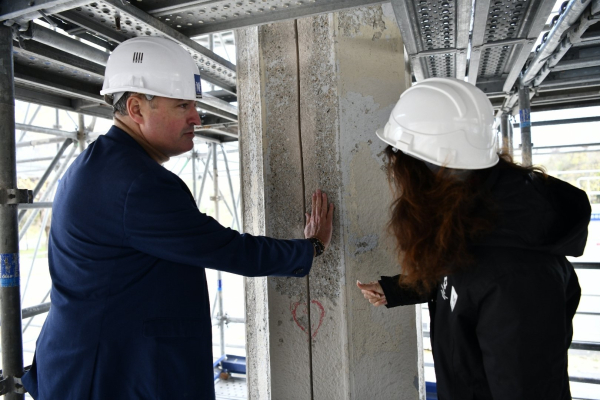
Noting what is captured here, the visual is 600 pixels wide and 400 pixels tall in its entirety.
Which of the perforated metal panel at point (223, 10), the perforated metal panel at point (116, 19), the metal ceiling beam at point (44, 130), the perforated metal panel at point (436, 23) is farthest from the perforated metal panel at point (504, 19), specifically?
the metal ceiling beam at point (44, 130)

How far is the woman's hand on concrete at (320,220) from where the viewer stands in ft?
5.90

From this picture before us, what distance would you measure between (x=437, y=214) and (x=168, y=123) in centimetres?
101

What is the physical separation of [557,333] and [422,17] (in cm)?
114

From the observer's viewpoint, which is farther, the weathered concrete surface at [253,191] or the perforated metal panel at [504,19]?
the weathered concrete surface at [253,191]

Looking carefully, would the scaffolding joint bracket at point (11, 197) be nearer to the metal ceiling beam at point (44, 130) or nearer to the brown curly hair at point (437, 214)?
the brown curly hair at point (437, 214)

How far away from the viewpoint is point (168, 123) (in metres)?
1.58

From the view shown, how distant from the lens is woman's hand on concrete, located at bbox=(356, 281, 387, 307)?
1.66 metres

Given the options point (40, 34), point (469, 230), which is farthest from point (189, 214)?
point (40, 34)

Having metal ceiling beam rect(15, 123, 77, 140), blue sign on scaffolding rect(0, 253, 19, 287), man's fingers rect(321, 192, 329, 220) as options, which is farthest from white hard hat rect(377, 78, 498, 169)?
metal ceiling beam rect(15, 123, 77, 140)

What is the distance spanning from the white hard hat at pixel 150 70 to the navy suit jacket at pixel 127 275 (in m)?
0.23

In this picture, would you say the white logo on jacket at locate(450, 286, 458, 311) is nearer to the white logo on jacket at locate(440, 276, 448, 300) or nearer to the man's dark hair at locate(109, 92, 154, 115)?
the white logo on jacket at locate(440, 276, 448, 300)

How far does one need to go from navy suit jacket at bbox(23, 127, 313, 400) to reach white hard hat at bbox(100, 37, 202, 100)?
23cm

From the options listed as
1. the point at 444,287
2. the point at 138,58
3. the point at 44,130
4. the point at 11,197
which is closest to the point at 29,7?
the point at 138,58

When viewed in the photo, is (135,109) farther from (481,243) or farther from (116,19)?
(481,243)
